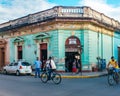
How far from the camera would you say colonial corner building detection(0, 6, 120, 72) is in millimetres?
24281

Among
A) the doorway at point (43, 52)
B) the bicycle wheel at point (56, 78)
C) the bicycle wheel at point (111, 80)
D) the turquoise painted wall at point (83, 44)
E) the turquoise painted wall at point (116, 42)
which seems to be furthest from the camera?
the turquoise painted wall at point (116, 42)

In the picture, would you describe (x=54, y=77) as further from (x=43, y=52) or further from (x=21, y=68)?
(x=43, y=52)

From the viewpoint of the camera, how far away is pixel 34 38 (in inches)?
1060

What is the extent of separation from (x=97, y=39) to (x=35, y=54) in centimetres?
707

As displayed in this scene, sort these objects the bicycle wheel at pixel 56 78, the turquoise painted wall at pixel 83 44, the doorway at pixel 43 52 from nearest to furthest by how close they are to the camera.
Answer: the bicycle wheel at pixel 56 78
the turquoise painted wall at pixel 83 44
the doorway at pixel 43 52

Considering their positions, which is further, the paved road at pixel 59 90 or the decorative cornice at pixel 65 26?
the decorative cornice at pixel 65 26

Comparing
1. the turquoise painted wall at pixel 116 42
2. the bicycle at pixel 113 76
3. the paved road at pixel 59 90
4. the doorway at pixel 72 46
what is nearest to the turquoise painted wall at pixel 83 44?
the doorway at pixel 72 46

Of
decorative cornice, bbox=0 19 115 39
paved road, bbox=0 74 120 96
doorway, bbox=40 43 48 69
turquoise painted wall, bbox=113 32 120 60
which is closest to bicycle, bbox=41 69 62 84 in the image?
paved road, bbox=0 74 120 96

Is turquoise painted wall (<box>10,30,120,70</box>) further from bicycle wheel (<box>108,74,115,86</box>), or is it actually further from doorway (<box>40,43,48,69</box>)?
bicycle wheel (<box>108,74,115,86</box>)

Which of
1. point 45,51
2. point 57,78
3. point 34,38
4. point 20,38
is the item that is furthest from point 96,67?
point 57,78

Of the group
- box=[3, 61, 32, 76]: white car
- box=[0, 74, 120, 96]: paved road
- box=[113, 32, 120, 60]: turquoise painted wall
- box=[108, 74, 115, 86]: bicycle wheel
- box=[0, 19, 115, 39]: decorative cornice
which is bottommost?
box=[0, 74, 120, 96]: paved road

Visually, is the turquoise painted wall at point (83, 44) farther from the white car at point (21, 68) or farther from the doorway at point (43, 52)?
the white car at point (21, 68)

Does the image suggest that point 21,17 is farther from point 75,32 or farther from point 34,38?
point 75,32

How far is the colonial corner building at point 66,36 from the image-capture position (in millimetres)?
24281
